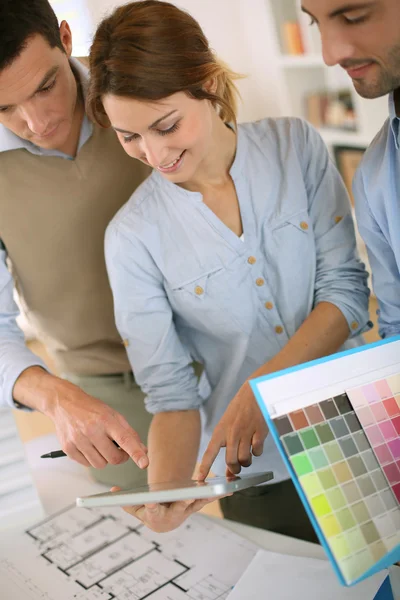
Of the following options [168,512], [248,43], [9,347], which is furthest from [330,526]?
[248,43]

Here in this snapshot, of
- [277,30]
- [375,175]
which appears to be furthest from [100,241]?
[277,30]

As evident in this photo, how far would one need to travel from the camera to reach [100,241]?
5.50ft

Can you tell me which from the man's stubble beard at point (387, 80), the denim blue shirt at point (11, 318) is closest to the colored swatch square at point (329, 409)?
the man's stubble beard at point (387, 80)

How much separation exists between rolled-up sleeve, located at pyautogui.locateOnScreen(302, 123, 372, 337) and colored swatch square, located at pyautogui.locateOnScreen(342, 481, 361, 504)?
56cm

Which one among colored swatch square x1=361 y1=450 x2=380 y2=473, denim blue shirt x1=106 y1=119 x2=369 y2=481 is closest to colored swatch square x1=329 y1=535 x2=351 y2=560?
colored swatch square x1=361 y1=450 x2=380 y2=473

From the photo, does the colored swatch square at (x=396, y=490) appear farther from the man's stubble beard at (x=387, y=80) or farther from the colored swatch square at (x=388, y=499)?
the man's stubble beard at (x=387, y=80)

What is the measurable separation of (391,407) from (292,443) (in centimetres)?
17

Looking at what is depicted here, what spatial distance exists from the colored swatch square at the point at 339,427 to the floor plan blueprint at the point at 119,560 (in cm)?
43

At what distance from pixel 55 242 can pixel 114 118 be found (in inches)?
18.3

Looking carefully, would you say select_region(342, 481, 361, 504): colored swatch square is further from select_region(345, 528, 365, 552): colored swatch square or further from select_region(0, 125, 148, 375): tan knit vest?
select_region(0, 125, 148, 375): tan knit vest

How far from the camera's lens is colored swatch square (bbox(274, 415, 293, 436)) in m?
0.89

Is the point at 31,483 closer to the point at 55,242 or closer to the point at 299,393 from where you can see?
the point at 55,242

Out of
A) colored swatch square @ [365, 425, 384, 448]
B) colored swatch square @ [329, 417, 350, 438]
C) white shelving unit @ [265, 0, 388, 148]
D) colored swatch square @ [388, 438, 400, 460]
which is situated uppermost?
colored swatch square @ [329, 417, 350, 438]

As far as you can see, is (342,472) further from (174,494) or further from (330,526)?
(174,494)
